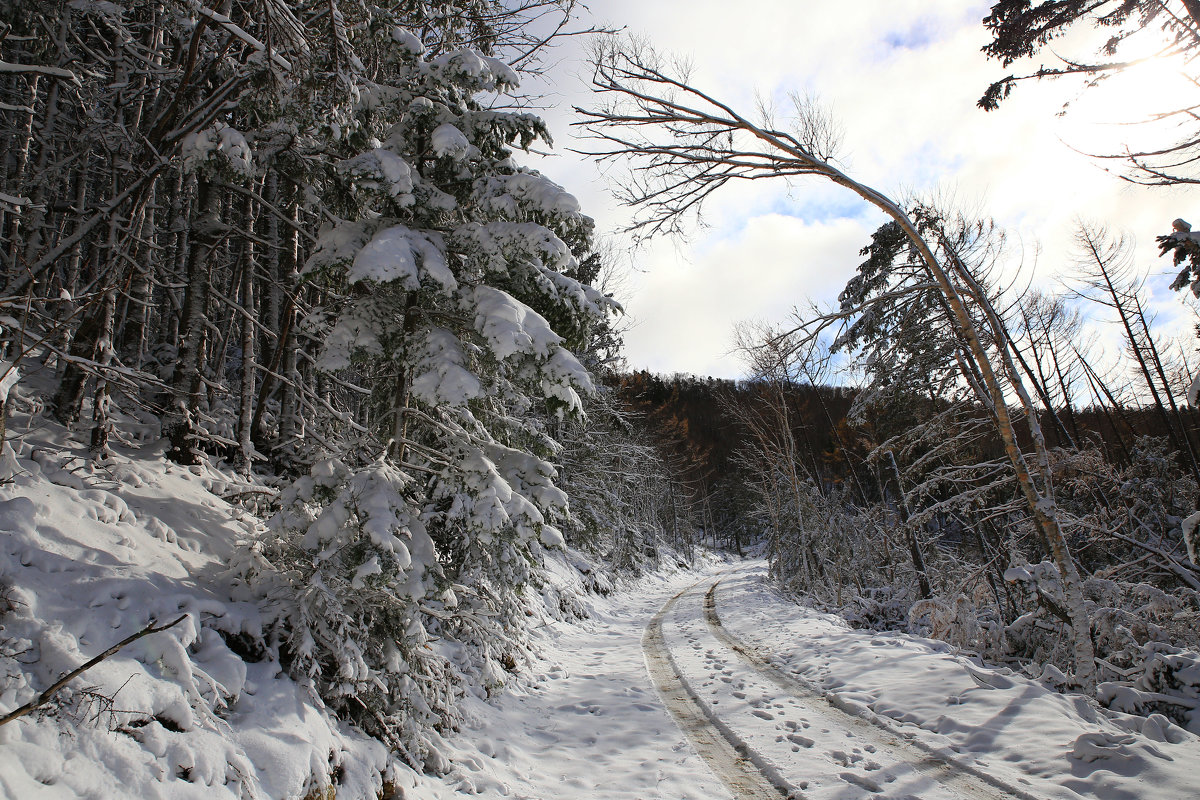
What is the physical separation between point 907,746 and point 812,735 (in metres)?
0.89

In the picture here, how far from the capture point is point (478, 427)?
7312 millimetres

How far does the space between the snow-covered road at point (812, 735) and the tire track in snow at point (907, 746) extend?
0.02 metres

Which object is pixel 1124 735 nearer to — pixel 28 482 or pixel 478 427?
pixel 478 427

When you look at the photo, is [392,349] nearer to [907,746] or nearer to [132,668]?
[132,668]

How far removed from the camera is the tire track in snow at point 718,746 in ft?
14.7

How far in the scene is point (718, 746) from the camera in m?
5.42

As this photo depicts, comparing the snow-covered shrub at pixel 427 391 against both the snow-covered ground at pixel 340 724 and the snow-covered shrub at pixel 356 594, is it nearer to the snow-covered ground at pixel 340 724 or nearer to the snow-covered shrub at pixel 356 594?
the snow-covered shrub at pixel 356 594

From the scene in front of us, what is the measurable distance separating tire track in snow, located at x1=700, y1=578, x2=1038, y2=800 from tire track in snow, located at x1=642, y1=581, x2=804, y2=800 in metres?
1.26

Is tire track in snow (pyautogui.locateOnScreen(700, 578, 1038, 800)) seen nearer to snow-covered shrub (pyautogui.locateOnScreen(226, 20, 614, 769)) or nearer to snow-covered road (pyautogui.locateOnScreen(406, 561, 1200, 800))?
snow-covered road (pyautogui.locateOnScreen(406, 561, 1200, 800))

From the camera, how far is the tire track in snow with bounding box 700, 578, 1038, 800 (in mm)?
4160

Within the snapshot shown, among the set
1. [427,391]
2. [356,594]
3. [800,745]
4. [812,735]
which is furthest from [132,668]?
[812,735]

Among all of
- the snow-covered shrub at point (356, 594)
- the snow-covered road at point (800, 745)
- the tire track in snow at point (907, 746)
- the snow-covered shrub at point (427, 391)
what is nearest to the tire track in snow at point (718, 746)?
the snow-covered road at point (800, 745)

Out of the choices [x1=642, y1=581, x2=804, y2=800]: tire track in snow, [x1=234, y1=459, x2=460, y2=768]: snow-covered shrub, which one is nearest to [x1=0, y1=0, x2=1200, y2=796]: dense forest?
[x1=234, y1=459, x2=460, y2=768]: snow-covered shrub

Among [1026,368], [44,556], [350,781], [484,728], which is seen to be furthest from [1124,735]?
[1026,368]
